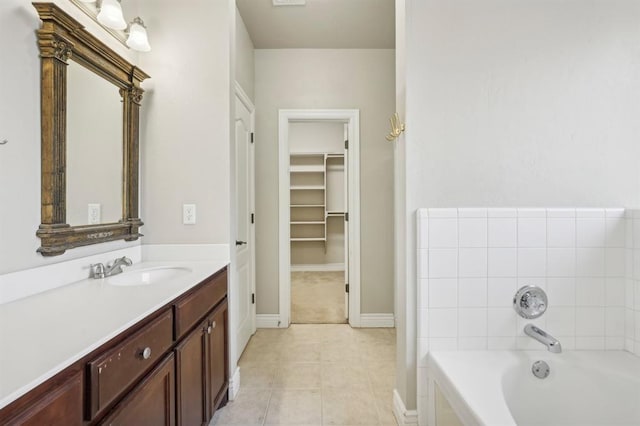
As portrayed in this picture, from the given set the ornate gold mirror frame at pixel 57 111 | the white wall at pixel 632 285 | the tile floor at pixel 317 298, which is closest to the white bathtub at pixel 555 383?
the white wall at pixel 632 285

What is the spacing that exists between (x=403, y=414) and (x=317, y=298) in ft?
8.11

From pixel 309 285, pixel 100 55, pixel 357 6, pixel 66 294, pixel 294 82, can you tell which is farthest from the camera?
pixel 309 285

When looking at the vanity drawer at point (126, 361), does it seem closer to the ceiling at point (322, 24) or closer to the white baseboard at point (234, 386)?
the white baseboard at point (234, 386)

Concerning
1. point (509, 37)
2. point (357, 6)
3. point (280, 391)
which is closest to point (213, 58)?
point (357, 6)

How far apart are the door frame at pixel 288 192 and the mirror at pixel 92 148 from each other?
5.00ft

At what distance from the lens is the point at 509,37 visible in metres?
1.63

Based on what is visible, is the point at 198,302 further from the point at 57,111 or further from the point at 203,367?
the point at 57,111

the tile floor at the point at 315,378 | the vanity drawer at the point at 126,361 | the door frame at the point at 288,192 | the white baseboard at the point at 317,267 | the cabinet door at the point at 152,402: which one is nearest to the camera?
the vanity drawer at the point at 126,361

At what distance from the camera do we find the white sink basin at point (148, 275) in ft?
4.91

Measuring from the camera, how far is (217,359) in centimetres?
168

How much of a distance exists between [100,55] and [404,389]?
7.66 feet

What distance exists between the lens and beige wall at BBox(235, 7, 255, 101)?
246 centimetres

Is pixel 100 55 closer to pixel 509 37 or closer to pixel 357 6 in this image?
pixel 357 6

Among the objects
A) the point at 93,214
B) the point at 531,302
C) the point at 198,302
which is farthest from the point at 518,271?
the point at 93,214
